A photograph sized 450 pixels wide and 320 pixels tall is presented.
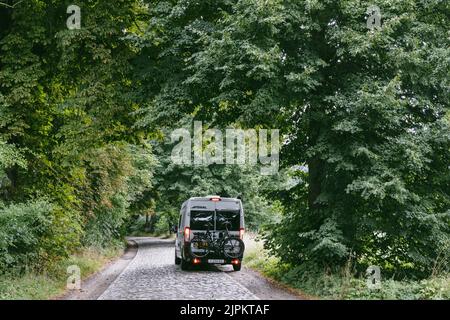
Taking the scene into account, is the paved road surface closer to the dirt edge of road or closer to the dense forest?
the dirt edge of road

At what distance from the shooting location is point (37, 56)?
15.9 m

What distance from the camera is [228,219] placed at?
18.8 m

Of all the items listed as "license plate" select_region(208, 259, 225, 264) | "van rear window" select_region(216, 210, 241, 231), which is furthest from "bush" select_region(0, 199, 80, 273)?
"van rear window" select_region(216, 210, 241, 231)

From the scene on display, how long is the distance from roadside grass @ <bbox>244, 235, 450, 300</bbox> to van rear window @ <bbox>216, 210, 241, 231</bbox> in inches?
123

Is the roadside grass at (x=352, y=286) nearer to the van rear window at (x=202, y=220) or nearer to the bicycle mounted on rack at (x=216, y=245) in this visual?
the bicycle mounted on rack at (x=216, y=245)

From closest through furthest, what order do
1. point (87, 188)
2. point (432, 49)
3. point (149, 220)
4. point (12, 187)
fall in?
point (432, 49)
point (12, 187)
point (87, 188)
point (149, 220)

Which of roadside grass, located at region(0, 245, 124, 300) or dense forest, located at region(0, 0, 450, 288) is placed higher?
dense forest, located at region(0, 0, 450, 288)

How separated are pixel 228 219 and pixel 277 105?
671 centimetres

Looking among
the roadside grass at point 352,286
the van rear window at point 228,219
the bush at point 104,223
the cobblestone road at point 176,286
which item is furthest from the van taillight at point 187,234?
the bush at point 104,223

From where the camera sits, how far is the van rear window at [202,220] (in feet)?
61.2

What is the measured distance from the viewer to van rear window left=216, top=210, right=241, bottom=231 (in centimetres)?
1869
